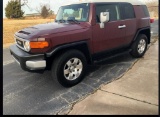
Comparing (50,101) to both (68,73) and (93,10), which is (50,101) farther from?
(93,10)

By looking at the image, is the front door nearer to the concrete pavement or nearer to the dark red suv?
the dark red suv

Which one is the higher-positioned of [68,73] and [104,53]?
[104,53]

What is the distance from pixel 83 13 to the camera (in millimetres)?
4465

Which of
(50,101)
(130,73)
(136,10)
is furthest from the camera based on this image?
(136,10)

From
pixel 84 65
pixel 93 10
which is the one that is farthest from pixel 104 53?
pixel 93 10

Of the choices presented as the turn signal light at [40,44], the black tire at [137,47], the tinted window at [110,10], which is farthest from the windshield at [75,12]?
the black tire at [137,47]

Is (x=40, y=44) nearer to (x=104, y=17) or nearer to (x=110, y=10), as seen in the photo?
(x=104, y=17)

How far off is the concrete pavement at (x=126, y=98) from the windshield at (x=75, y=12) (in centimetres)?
168

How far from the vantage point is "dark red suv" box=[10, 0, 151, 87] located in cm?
374

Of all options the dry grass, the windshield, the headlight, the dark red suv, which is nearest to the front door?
the dark red suv

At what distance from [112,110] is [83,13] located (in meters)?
2.36

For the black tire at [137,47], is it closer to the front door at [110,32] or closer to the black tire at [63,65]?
the front door at [110,32]

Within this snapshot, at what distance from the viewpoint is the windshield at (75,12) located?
175 inches

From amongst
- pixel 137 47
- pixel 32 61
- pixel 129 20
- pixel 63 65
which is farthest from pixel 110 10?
pixel 32 61
